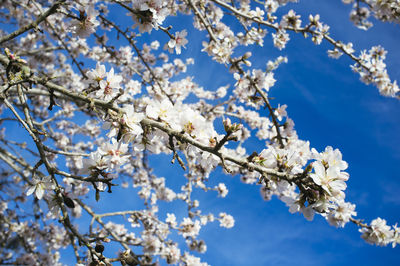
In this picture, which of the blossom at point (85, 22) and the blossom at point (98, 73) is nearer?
the blossom at point (98, 73)

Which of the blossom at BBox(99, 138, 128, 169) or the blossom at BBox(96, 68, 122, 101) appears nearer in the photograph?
the blossom at BBox(99, 138, 128, 169)

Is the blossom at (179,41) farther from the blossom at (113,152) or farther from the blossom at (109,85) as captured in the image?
the blossom at (113,152)

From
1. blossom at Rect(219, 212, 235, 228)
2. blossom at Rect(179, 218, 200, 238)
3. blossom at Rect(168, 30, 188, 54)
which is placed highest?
blossom at Rect(219, 212, 235, 228)

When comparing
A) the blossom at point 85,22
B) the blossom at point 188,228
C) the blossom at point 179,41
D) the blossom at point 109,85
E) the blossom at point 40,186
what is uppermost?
the blossom at point 179,41

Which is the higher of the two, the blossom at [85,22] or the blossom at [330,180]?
the blossom at [85,22]

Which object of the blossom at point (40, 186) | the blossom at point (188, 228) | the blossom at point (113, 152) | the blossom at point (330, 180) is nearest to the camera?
the blossom at point (330, 180)

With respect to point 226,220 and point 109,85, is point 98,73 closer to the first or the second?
point 109,85

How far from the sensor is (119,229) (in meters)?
7.68

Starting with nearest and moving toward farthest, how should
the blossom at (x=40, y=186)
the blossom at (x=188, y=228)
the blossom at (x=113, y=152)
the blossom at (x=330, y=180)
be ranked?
the blossom at (x=330, y=180) < the blossom at (x=113, y=152) < the blossom at (x=40, y=186) < the blossom at (x=188, y=228)

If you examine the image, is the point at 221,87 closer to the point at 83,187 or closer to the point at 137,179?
the point at 137,179

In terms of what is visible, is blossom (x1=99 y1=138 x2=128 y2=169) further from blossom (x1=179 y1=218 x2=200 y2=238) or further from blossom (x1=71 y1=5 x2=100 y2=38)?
blossom (x1=179 y1=218 x2=200 y2=238)

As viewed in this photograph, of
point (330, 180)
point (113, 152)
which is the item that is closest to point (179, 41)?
point (113, 152)

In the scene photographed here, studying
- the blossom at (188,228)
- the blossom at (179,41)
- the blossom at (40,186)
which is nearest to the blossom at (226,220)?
the blossom at (188,228)

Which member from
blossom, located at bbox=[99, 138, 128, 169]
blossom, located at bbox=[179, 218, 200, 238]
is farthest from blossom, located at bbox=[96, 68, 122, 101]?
blossom, located at bbox=[179, 218, 200, 238]
